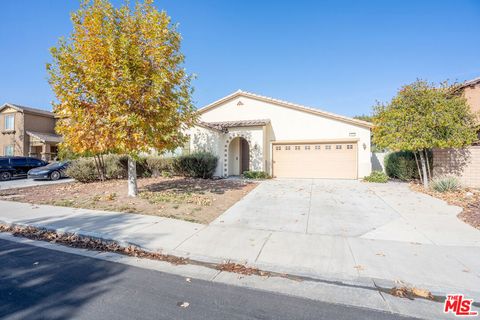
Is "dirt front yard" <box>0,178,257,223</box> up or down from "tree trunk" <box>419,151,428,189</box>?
down

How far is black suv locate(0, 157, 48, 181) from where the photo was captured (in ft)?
54.6

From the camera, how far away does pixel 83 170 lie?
1366 cm

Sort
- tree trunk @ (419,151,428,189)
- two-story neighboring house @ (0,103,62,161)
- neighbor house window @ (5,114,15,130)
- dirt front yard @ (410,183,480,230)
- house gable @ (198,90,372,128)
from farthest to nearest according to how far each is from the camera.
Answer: neighbor house window @ (5,114,15,130) → two-story neighboring house @ (0,103,62,161) → house gable @ (198,90,372,128) → tree trunk @ (419,151,428,189) → dirt front yard @ (410,183,480,230)

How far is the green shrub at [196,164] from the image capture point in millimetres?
14500

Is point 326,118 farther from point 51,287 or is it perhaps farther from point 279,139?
point 51,287

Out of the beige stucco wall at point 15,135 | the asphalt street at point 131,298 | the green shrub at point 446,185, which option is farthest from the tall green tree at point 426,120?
the beige stucco wall at point 15,135

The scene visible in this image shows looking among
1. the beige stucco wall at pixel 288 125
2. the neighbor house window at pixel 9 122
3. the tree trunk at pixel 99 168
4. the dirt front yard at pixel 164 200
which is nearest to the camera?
the dirt front yard at pixel 164 200

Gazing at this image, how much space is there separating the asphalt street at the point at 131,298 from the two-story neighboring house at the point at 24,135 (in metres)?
26.5

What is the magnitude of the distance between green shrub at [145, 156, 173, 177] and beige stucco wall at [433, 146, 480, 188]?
14.8 meters

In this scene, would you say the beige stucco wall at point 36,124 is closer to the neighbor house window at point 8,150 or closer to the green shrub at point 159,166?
the neighbor house window at point 8,150

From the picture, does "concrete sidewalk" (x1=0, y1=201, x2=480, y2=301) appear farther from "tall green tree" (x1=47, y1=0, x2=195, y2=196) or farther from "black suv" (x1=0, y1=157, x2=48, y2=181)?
"black suv" (x1=0, y1=157, x2=48, y2=181)

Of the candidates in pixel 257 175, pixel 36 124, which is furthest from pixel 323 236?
pixel 36 124

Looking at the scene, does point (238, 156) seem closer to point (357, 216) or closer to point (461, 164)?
point (357, 216)

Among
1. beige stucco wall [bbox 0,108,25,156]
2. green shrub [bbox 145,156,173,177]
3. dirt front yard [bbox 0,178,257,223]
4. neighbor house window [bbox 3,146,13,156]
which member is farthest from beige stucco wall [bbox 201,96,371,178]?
neighbor house window [bbox 3,146,13,156]
